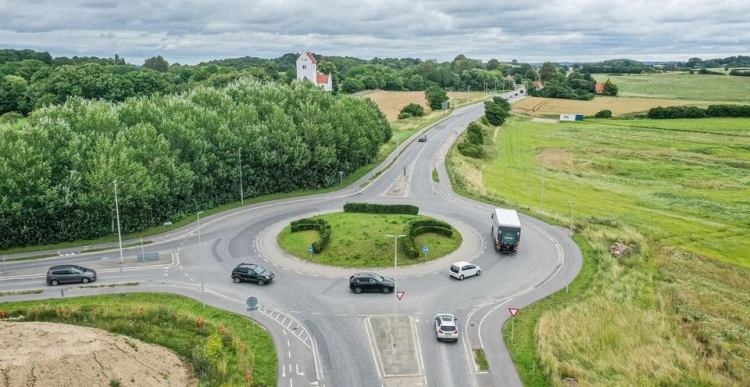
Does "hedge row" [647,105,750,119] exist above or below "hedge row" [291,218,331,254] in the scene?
above

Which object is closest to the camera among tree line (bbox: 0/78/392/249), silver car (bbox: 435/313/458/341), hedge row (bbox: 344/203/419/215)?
silver car (bbox: 435/313/458/341)

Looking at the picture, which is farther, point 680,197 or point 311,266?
point 680,197

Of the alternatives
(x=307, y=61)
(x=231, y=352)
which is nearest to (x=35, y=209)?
(x=231, y=352)

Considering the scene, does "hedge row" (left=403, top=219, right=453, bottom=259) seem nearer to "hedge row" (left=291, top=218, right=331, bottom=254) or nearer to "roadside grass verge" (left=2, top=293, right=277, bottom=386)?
"hedge row" (left=291, top=218, right=331, bottom=254)

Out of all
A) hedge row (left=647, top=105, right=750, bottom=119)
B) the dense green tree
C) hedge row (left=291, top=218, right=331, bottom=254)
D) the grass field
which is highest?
the dense green tree

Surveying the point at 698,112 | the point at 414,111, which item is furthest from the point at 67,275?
the point at 698,112

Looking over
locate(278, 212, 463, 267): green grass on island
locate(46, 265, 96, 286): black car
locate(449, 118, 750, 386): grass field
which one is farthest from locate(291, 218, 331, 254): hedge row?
locate(449, 118, 750, 386): grass field

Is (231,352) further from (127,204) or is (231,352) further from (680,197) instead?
(680,197)
